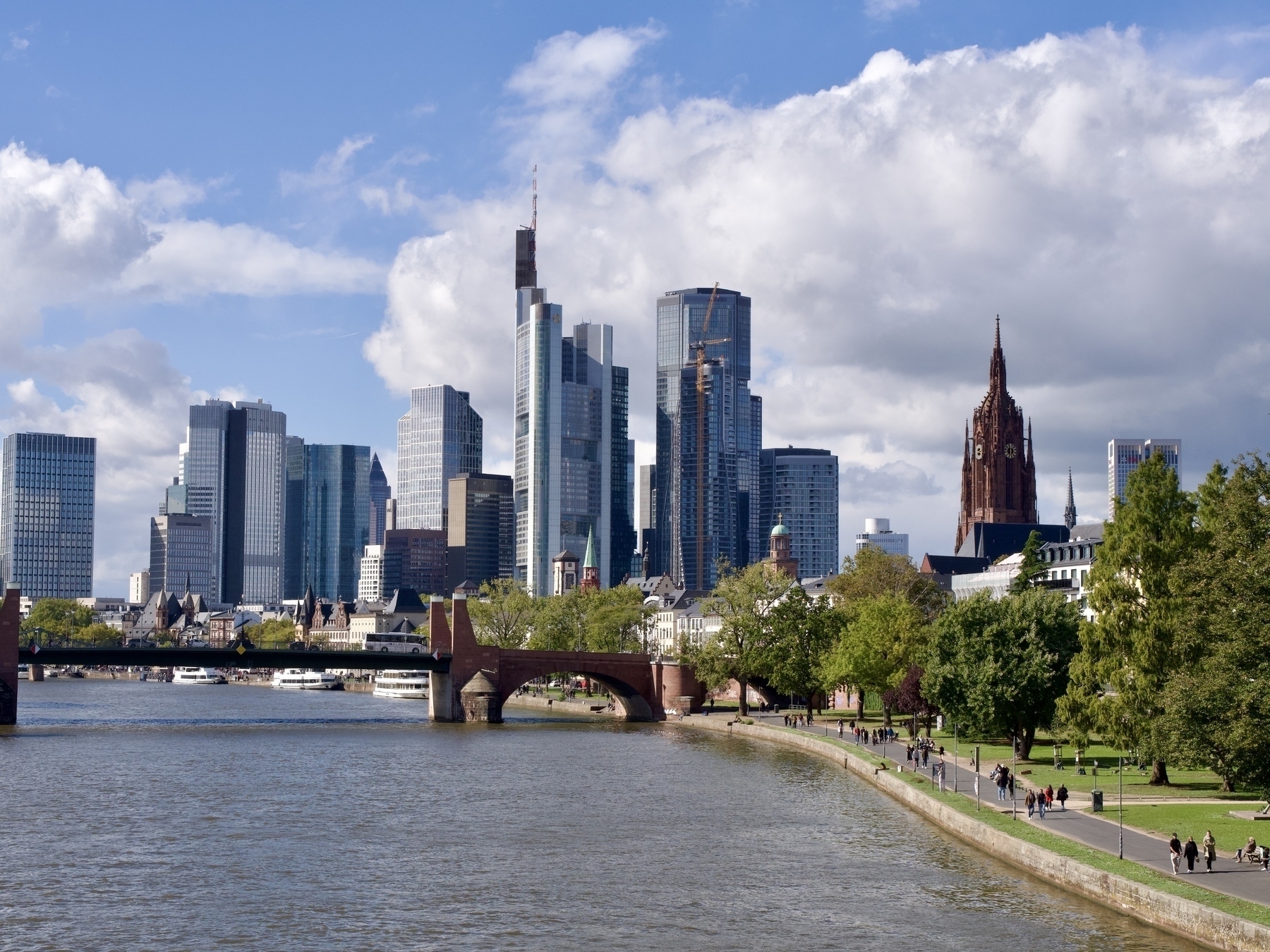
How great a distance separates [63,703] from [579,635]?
57.9m

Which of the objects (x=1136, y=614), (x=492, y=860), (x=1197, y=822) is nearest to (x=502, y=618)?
(x=1136, y=614)

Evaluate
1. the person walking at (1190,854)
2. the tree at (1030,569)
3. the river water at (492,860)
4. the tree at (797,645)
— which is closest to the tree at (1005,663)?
the river water at (492,860)

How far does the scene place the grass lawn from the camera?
53406mm

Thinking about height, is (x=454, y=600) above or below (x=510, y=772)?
above

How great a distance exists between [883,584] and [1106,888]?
107 metres

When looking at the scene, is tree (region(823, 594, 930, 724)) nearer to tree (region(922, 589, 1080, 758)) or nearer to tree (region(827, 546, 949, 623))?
tree (region(922, 589, 1080, 758))

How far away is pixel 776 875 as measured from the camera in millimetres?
55438

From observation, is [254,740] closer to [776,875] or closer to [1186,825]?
[776,875]

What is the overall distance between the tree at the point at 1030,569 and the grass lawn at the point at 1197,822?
6527 centimetres

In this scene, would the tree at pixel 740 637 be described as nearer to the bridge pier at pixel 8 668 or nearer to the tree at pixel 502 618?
the tree at pixel 502 618

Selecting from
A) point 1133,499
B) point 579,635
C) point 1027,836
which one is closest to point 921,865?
point 1027,836

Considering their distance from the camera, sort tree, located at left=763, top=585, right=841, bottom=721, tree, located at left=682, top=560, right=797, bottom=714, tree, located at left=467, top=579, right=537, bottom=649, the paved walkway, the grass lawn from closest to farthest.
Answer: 1. the paved walkway
2. the grass lawn
3. tree, located at left=763, top=585, right=841, bottom=721
4. tree, located at left=682, top=560, right=797, bottom=714
5. tree, located at left=467, top=579, right=537, bottom=649

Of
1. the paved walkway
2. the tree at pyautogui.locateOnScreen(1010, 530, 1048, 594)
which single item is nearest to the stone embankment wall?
the paved walkway

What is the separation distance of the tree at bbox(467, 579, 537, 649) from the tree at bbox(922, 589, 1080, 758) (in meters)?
92.3
